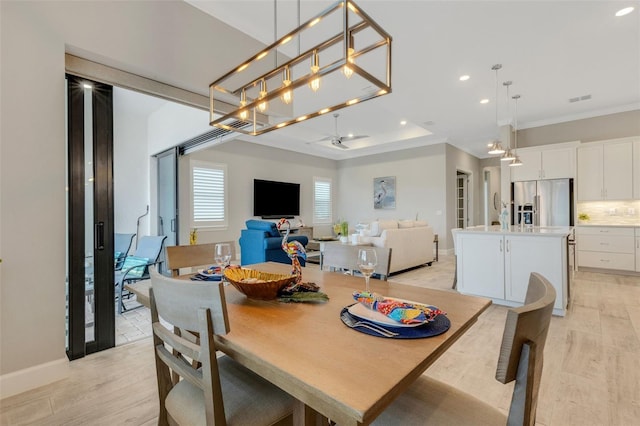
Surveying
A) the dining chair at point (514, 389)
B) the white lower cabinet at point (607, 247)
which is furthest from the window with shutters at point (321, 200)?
the dining chair at point (514, 389)

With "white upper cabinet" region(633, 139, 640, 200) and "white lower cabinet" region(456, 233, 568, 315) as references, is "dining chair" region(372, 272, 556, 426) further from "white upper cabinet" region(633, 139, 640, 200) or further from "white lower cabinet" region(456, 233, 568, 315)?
"white upper cabinet" region(633, 139, 640, 200)

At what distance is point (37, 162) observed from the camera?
6.31 ft

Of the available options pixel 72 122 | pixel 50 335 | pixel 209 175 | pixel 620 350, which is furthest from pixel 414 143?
pixel 50 335

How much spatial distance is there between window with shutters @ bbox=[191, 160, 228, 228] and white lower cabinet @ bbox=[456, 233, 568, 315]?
4822 mm

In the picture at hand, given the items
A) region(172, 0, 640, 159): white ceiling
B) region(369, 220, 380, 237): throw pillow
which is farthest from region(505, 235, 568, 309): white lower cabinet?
region(172, 0, 640, 159): white ceiling

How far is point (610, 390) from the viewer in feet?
6.10

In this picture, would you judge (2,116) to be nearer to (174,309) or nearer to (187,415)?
(174,309)

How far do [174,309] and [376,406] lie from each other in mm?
709

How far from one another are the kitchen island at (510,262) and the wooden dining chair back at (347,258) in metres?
2.42

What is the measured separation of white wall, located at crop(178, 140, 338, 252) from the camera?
209 inches

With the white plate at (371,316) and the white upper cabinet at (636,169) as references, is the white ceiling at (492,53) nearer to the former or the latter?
the white upper cabinet at (636,169)

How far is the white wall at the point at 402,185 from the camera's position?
7379 mm

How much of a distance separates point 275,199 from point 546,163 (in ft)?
19.2

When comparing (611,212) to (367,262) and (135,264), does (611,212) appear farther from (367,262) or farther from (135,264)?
(135,264)
